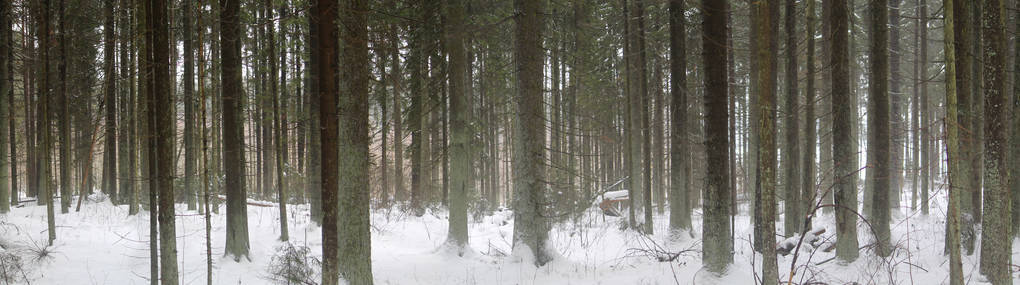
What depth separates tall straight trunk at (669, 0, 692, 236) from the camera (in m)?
12.3

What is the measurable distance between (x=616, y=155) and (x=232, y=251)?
73.4ft

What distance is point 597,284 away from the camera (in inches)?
350

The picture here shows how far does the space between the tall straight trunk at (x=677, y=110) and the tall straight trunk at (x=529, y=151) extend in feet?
13.6

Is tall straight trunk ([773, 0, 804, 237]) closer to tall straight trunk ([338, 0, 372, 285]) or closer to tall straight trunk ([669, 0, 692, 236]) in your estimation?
tall straight trunk ([669, 0, 692, 236])

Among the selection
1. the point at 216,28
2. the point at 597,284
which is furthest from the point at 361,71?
the point at 216,28

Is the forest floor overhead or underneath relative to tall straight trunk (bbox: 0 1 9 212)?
underneath

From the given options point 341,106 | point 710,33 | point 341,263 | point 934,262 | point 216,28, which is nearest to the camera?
point 341,106

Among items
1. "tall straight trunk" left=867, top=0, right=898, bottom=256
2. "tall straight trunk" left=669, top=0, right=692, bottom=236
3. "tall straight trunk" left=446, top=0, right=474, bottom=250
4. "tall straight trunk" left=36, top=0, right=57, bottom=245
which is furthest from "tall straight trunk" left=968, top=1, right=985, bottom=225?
"tall straight trunk" left=36, top=0, right=57, bottom=245

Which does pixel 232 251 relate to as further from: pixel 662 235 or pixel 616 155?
pixel 616 155

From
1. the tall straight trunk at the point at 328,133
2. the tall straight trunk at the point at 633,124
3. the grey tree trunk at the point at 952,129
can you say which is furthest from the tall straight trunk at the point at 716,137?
the tall straight trunk at the point at 633,124

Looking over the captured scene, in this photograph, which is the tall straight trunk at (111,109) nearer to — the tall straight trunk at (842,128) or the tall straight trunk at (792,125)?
the tall straight trunk at (792,125)

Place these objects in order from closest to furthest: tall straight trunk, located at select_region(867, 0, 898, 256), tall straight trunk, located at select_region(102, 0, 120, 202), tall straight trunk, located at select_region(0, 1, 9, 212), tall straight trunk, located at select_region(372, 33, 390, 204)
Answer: tall straight trunk, located at select_region(372, 33, 390, 204) < tall straight trunk, located at select_region(867, 0, 898, 256) < tall straight trunk, located at select_region(0, 1, 9, 212) < tall straight trunk, located at select_region(102, 0, 120, 202)

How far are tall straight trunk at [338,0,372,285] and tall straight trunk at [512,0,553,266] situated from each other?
135 inches

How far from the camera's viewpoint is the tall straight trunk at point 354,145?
691cm
